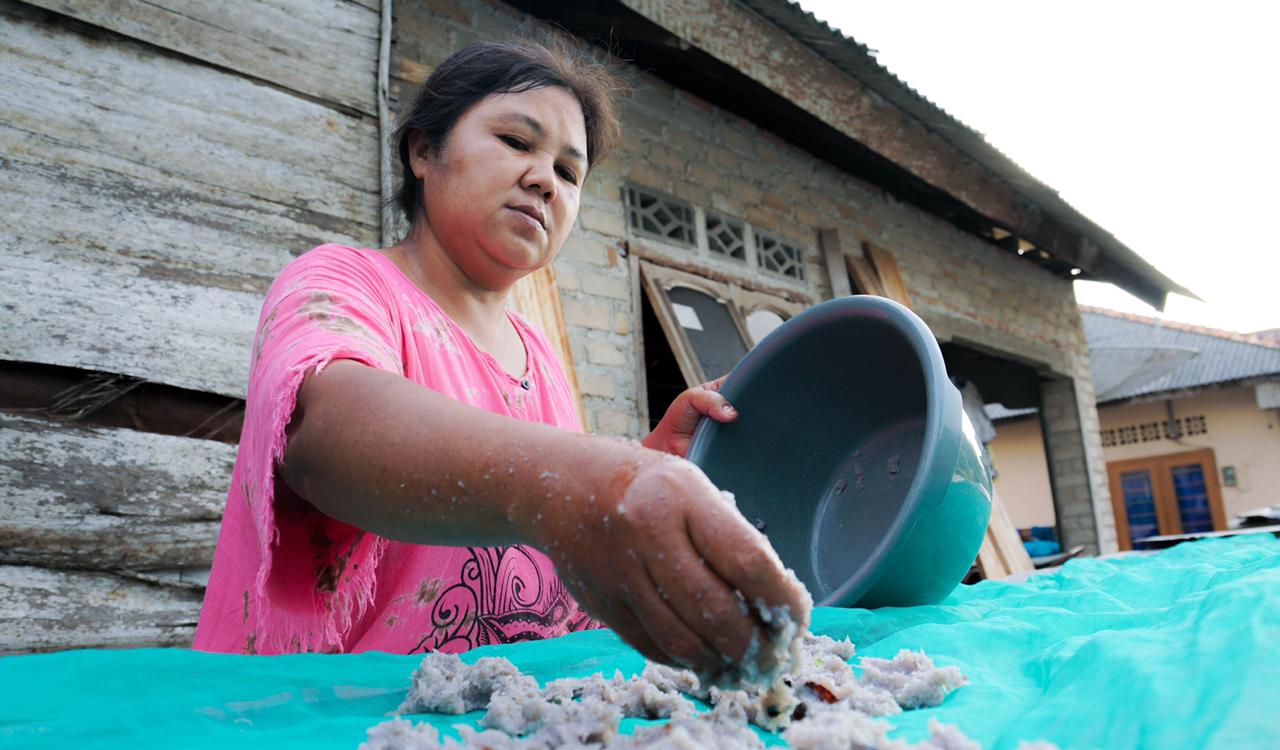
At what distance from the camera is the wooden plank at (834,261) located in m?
4.88

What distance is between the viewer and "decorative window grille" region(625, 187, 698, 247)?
12.9 ft

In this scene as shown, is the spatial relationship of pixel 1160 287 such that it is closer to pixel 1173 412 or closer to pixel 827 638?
pixel 1173 412

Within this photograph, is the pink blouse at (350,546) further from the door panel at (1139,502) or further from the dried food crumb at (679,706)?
the door panel at (1139,502)

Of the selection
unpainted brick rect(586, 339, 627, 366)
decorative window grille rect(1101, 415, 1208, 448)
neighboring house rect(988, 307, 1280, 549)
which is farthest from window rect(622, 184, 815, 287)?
decorative window grille rect(1101, 415, 1208, 448)

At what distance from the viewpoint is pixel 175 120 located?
8.02 ft

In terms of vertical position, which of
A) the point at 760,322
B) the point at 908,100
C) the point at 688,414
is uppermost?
the point at 908,100

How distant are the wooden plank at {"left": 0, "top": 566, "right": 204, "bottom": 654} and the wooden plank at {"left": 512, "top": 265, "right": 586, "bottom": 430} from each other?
1.50m

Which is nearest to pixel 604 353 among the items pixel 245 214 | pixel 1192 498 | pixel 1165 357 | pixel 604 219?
pixel 604 219

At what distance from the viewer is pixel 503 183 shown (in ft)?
4.50

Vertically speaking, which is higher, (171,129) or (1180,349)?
(1180,349)

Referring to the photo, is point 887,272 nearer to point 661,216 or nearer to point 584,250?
point 661,216

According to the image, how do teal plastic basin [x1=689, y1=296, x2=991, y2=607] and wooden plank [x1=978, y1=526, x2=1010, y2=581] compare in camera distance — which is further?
wooden plank [x1=978, y1=526, x2=1010, y2=581]

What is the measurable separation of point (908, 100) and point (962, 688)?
4264mm

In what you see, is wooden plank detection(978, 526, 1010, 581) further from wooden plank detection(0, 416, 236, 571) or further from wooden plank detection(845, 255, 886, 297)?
wooden plank detection(0, 416, 236, 571)
